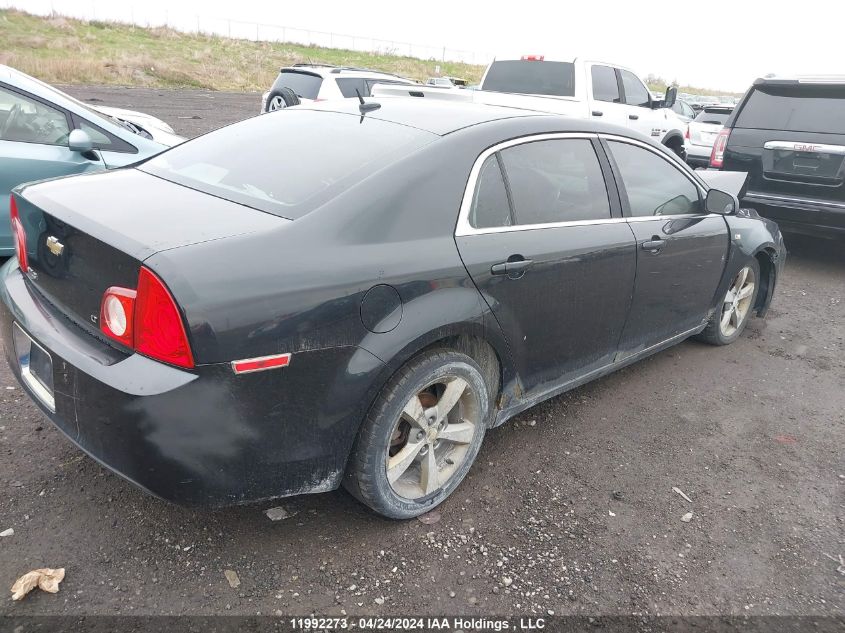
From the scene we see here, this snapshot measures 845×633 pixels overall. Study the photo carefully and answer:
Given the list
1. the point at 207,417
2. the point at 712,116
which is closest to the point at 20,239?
the point at 207,417

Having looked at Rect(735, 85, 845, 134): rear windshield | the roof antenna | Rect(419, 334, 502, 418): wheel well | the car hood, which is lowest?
Rect(419, 334, 502, 418): wheel well

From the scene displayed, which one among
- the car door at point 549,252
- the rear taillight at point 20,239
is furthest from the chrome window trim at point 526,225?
the rear taillight at point 20,239

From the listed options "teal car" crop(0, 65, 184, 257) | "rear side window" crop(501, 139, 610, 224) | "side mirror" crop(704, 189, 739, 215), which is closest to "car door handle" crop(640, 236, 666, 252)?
"rear side window" crop(501, 139, 610, 224)

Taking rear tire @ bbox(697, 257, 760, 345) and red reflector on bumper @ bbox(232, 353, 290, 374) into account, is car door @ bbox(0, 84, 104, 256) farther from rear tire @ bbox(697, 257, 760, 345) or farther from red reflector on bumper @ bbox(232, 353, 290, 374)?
rear tire @ bbox(697, 257, 760, 345)

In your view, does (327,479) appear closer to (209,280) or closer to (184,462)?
(184,462)

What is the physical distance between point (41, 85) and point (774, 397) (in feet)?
18.9

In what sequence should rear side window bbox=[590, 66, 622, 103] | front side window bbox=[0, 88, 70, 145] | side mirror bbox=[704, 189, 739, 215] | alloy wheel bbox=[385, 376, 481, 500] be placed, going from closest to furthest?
alloy wheel bbox=[385, 376, 481, 500]
side mirror bbox=[704, 189, 739, 215]
front side window bbox=[0, 88, 70, 145]
rear side window bbox=[590, 66, 622, 103]

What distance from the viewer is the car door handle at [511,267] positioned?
2.74 metres

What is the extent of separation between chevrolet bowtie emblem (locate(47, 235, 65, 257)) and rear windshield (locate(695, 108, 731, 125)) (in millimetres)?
14060

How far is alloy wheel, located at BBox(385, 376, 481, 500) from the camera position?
2637mm

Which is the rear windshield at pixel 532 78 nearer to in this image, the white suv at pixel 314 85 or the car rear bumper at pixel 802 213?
the white suv at pixel 314 85

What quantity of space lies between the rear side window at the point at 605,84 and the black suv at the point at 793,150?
2.91 m

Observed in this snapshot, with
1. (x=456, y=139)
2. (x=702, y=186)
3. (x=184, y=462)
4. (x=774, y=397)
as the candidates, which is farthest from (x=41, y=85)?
(x=774, y=397)

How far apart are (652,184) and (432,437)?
6.87 ft
